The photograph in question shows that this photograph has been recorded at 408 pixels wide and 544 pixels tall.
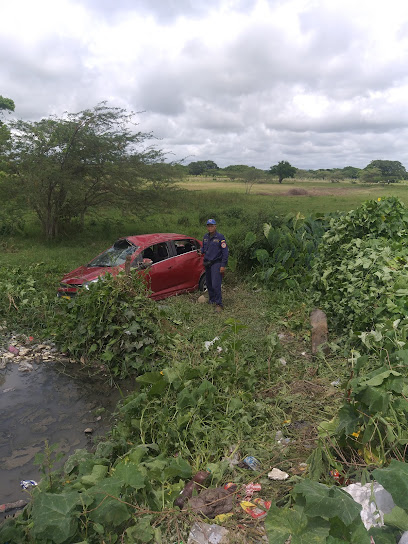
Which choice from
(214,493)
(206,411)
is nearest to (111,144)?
(206,411)

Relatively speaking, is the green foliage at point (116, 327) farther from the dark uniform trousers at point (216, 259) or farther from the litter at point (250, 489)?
the litter at point (250, 489)

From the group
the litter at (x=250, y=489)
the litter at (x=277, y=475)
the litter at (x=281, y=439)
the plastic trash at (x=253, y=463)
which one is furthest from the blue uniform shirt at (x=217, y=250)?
the litter at (x=250, y=489)

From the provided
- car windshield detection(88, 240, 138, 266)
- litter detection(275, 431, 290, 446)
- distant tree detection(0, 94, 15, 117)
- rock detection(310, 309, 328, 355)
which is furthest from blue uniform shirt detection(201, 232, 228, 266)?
distant tree detection(0, 94, 15, 117)

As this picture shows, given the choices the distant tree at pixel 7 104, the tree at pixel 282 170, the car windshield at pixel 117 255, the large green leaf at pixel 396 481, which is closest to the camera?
the large green leaf at pixel 396 481

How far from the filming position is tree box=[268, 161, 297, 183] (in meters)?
78.3

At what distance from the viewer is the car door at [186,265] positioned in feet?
29.5

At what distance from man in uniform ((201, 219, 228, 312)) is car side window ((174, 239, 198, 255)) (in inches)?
29.6

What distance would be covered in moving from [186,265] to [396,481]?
24.3 ft

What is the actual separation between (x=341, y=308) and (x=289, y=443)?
3.46 meters

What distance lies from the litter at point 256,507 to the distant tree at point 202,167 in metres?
78.7

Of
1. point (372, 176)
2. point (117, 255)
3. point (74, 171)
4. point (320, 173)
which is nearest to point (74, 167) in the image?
point (74, 171)

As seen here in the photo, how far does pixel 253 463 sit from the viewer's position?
347 centimetres

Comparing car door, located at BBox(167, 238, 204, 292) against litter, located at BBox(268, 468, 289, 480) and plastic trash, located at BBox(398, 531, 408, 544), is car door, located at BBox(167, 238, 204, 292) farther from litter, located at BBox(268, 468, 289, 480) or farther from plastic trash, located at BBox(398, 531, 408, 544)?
plastic trash, located at BBox(398, 531, 408, 544)

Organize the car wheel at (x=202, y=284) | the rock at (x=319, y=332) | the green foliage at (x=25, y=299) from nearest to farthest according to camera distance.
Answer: the rock at (x=319, y=332) < the green foliage at (x=25, y=299) < the car wheel at (x=202, y=284)
